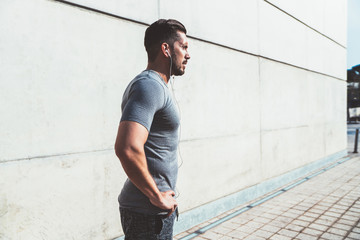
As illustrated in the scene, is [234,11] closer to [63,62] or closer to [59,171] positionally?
[63,62]

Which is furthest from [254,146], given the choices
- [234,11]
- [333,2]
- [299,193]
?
[333,2]

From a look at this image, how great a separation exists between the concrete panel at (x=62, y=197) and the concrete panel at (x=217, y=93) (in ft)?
4.15

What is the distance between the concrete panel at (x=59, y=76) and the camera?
2.42m

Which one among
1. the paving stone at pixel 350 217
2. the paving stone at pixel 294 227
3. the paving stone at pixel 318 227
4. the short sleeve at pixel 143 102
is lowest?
the paving stone at pixel 294 227

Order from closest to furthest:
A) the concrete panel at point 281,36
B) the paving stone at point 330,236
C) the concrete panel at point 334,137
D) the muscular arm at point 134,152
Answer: the muscular arm at point 134,152 < the paving stone at point 330,236 < the concrete panel at point 281,36 < the concrete panel at point 334,137

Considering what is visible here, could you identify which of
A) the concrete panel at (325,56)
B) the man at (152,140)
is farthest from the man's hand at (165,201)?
the concrete panel at (325,56)

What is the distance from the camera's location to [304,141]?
722cm

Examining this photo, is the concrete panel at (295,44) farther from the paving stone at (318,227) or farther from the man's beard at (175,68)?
the man's beard at (175,68)

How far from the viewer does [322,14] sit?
8.28 meters

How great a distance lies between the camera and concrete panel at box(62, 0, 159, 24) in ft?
9.76

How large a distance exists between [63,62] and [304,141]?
6100 mm

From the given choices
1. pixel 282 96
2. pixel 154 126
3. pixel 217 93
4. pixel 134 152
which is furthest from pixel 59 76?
pixel 282 96

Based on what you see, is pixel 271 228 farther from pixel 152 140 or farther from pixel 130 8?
pixel 130 8

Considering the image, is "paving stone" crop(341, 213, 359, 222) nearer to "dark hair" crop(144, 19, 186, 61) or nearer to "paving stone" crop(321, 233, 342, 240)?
"paving stone" crop(321, 233, 342, 240)
